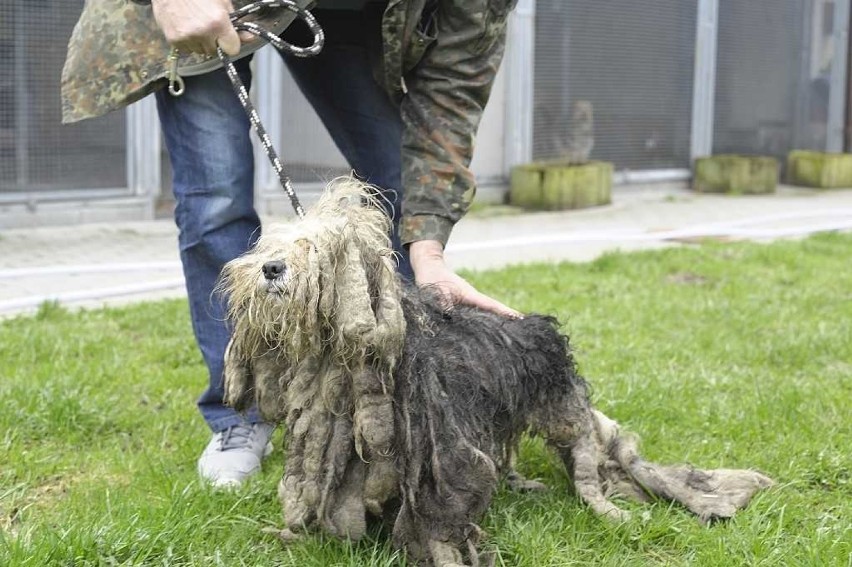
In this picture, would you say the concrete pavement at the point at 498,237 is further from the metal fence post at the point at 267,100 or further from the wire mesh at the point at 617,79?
the metal fence post at the point at 267,100

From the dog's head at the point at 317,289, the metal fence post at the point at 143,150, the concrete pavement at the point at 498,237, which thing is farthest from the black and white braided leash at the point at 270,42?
the metal fence post at the point at 143,150

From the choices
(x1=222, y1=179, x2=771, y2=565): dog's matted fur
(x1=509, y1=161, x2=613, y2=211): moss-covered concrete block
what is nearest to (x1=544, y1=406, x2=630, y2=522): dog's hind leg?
(x1=222, y1=179, x2=771, y2=565): dog's matted fur

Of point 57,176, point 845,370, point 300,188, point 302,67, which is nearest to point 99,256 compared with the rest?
point 57,176

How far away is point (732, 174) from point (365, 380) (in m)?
9.31

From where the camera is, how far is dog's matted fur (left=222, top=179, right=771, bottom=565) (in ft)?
6.99

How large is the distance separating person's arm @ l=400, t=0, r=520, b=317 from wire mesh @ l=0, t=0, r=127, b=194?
4.45 meters

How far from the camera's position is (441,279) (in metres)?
2.69

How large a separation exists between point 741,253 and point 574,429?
14.5 ft

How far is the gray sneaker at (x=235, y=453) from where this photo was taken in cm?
287

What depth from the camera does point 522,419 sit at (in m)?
2.54

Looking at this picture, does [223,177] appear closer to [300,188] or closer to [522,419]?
[522,419]

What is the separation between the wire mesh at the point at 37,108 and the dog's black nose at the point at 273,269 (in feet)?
16.9

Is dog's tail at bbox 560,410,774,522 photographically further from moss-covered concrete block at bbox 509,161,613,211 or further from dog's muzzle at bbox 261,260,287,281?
moss-covered concrete block at bbox 509,161,613,211

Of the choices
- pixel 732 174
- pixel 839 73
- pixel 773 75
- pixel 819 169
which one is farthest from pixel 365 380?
pixel 839 73
